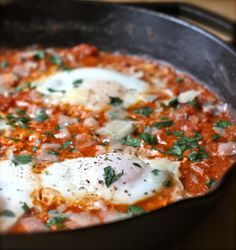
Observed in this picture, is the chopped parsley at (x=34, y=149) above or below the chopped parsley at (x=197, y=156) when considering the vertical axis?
above

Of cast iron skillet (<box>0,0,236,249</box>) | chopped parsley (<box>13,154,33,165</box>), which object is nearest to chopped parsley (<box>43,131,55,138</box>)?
chopped parsley (<box>13,154,33,165</box>)

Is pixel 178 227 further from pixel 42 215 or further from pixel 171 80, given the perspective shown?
pixel 171 80

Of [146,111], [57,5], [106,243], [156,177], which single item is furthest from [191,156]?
[57,5]

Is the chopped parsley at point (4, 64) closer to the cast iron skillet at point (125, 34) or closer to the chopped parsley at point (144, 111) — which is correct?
the cast iron skillet at point (125, 34)

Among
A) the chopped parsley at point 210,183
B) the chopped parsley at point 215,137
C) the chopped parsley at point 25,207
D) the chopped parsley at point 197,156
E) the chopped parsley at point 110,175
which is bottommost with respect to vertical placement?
the chopped parsley at point 25,207

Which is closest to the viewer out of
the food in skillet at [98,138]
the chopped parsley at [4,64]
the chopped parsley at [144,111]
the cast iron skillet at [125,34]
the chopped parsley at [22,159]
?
the food in skillet at [98,138]

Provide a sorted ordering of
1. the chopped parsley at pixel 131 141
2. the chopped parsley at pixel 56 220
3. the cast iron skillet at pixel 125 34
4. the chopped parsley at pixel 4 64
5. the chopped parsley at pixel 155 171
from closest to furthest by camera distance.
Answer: the chopped parsley at pixel 56 220
the chopped parsley at pixel 155 171
the chopped parsley at pixel 131 141
the cast iron skillet at pixel 125 34
the chopped parsley at pixel 4 64

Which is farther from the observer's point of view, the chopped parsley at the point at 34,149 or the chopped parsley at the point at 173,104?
the chopped parsley at the point at 173,104

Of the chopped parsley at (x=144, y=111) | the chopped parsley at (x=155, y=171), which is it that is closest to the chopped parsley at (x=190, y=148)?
the chopped parsley at (x=155, y=171)

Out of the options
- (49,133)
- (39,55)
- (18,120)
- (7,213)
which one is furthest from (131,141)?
(39,55)
